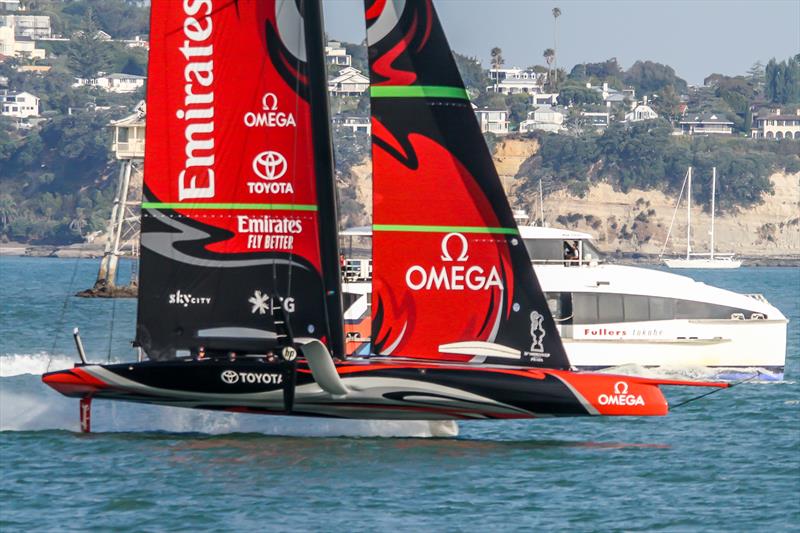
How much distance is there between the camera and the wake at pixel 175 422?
1880 cm

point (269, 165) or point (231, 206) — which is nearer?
point (269, 165)

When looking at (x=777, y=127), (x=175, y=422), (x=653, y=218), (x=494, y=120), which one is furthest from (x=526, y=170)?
(x=175, y=422)

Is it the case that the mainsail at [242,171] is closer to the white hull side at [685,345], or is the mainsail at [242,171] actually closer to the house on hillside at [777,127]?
the white hull side at [685,345]

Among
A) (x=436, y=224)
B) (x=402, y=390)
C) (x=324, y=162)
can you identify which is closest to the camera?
(x=402, y=390)

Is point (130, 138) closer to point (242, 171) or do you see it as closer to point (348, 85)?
point (242, 171)

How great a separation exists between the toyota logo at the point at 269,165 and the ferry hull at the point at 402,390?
2106 mm

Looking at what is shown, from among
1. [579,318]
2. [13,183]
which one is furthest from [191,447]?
[13,183]

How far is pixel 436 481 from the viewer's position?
16078mm

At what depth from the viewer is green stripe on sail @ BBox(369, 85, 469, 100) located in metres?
17.5

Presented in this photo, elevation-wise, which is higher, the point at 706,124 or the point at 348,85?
the point at 348,85

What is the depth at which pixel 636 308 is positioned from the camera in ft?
88.3

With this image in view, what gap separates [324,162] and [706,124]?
17947cm

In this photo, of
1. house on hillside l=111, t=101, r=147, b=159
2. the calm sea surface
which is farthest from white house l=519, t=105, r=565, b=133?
the calm sea surface

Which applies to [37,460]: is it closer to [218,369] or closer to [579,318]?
[218,369]
